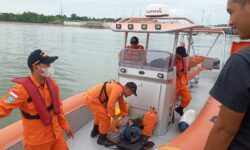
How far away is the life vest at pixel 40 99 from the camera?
6.65 feet

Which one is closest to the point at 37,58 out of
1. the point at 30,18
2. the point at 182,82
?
the point at 182,82

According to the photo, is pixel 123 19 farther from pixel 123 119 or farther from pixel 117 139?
pixel 117 139

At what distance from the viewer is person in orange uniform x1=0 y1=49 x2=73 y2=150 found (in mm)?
1999

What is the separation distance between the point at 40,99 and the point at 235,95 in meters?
1.60

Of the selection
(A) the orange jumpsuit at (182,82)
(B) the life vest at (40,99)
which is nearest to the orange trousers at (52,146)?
(B) the life vest at (40,99)

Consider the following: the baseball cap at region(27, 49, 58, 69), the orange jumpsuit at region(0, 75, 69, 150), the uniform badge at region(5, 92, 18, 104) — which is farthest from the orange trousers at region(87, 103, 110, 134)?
the uniform badge at region(5, 92, 18, 104)

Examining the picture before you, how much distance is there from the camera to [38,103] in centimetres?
205

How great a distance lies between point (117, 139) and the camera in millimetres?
3182

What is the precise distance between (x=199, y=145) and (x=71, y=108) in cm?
186

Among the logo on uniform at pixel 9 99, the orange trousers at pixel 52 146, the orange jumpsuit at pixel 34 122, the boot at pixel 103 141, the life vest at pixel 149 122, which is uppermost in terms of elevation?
the logo on uniform at pixel 9 99

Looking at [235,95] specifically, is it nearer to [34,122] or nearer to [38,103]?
[38,103]

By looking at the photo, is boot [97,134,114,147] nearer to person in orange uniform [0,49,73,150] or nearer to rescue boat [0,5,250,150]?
rescue boat [0,5,250,150]

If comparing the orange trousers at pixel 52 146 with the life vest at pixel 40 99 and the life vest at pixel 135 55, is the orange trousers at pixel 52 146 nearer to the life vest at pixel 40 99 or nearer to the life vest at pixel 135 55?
the life vest at pixel 40 99

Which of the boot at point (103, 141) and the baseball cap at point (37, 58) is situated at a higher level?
the baseball cap at point (37, 58)
